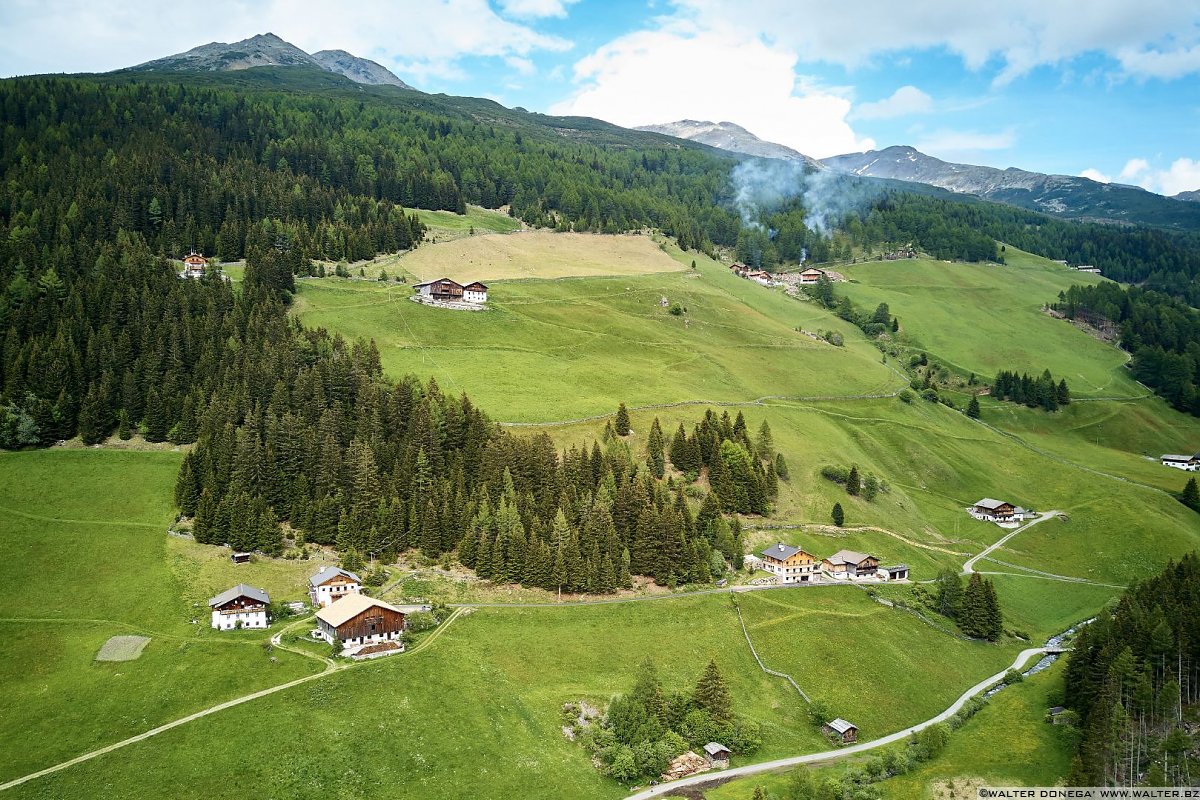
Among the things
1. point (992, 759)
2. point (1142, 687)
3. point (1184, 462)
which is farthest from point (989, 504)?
point (992, 759)

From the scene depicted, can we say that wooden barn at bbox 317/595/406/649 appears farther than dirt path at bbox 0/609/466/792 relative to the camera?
Yes

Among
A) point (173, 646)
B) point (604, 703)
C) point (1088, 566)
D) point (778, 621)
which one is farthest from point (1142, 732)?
point (173, 646)

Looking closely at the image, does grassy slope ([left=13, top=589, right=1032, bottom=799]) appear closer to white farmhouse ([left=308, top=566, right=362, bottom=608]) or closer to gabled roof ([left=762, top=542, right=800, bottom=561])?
gabled roof ([left=762, top=542, right=800, bottom=561])

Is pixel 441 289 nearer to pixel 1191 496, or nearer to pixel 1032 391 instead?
pixel 1032 391

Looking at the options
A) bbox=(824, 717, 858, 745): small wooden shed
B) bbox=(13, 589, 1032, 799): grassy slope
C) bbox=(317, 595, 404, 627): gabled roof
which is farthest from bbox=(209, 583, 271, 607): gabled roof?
bbox=(824, 717, 858, 745): small wooden shed

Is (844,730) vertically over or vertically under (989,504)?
under

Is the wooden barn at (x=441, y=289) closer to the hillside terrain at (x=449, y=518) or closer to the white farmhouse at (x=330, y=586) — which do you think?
the hillside terrain at (x=449, y=518)
